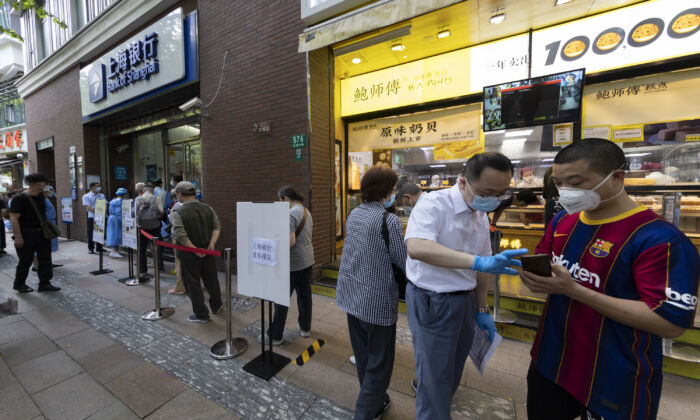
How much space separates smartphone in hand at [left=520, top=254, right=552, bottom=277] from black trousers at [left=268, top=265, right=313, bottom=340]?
2.45m

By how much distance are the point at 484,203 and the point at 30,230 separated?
7083 millimetres

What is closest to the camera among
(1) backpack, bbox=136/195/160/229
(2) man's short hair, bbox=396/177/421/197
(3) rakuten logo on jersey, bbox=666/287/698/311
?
(3) rakuten logo on jersey, bbox=666/287/698/311

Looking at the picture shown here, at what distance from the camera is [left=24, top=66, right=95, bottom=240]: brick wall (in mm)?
9570

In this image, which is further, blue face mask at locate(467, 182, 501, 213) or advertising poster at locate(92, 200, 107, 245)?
advertising poster at locate(92, 200, 107, 245)

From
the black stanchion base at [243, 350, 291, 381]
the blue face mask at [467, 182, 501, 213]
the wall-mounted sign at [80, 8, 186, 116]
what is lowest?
the black stanchion base at [243, 350, 291, 381]

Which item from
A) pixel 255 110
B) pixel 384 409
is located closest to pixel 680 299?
pixel 384 409

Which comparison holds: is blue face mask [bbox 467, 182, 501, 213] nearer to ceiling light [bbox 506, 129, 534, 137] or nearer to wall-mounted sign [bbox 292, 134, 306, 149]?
wall-mounted sign [bbox 292, 134, 306, 149]

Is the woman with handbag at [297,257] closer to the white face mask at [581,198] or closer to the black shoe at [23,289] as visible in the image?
the white face mask at [581,198]

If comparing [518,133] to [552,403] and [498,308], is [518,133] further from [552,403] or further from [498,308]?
[552,403]

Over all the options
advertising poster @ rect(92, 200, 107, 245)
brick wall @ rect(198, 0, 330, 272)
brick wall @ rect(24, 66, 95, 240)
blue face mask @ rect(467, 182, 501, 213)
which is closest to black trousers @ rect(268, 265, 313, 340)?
brick wall @ rect(198, 0, 330, 272)

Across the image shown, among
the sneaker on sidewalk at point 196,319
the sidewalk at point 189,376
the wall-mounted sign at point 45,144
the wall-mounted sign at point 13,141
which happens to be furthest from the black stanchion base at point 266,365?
the wall-mounted sign at point 13,141

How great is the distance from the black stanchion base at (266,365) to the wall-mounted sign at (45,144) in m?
13.8

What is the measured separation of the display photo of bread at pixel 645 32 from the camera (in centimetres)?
391

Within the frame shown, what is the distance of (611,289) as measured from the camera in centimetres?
128
